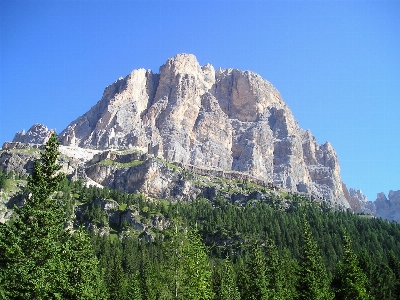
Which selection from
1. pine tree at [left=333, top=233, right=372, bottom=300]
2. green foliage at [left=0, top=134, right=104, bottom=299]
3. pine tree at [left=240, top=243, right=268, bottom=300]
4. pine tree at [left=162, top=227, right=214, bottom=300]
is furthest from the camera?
pine tree at [left=240, top=243, right=268, bottom=300]

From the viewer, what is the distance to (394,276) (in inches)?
3433

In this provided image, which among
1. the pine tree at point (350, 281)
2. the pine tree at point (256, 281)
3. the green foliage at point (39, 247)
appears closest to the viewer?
the green foliage at point (39, 247)

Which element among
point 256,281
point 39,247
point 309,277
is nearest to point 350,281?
point 309,277

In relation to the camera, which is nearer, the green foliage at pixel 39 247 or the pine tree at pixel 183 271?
the green foliage at pixel 39 247

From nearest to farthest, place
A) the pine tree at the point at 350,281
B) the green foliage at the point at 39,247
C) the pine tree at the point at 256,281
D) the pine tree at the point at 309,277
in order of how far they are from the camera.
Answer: the green foliage at the point at 39,247
the pine tree at the point at 350,281
the pine tree at the point at 309,277
the pine tree at the point at 256,281

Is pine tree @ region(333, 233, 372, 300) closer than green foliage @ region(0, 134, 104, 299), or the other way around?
green foliage @ region(0, 134, 104, 299)

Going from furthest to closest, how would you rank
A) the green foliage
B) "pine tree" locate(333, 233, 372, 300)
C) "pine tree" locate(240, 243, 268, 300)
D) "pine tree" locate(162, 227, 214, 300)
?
1. "pine tree" locate(240, 243, 268, 300)
2. "pine tree" locate(333, 233, 372, 300)
3. "pine tree" locate(162, 227, 214, 300)
4. the green foliage

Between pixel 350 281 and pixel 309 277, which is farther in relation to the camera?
pixel 309 277

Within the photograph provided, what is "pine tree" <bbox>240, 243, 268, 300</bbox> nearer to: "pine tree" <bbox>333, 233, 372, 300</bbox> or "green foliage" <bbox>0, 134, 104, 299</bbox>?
"pine tree" <bbox>333, 233, 372, 300</bbox>

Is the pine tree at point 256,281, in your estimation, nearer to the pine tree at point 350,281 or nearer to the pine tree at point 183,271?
the pine tree at point 350,281

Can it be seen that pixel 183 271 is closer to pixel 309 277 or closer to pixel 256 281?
pixel 256 281

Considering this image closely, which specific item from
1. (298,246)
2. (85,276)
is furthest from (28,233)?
(298,246)

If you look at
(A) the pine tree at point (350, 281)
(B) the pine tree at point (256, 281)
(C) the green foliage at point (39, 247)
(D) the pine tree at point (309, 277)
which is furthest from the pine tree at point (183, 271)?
(A) the pine tree at point (350, 281)

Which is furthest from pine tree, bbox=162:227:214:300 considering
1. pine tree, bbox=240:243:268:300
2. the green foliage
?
pine tree, bbox=240:243:268:300
